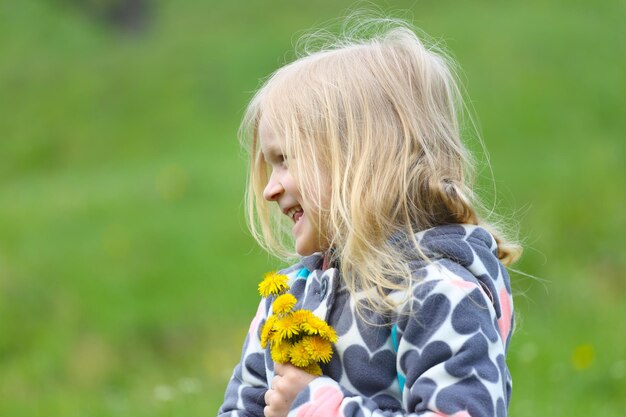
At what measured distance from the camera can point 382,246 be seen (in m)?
2.35

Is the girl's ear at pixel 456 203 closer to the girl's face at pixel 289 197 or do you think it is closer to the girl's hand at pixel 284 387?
the girl's face at pixel 289 197

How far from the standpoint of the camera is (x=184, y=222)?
849 centimetres

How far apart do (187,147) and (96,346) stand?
168 inches

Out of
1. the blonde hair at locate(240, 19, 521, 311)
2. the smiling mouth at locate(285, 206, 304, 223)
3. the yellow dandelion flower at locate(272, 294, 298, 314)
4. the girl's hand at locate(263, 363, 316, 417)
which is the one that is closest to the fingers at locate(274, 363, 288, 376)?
the girl's hand at locate(263, 363, 316, 417)

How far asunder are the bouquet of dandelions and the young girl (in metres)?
0.03

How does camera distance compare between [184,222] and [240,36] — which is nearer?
[184,222]

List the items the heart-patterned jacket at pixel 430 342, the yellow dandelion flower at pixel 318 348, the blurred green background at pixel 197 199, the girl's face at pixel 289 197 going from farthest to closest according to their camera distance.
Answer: the blurred green background at pixel 197 199 → the girl's face at pixel 289 197 → the yellow dandelion flower at pixel 318 348 → the heart-patterned jacket at pixel 430 342

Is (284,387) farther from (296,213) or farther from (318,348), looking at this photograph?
(296,213)

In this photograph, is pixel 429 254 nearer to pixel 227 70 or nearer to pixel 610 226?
pixel 610 226

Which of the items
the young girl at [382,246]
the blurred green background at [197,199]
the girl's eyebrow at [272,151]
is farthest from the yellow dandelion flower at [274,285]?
the blurred green background at [197,199]

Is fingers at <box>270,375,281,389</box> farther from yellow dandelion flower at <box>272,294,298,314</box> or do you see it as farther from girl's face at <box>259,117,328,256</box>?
girl's face at <box>259,117,328,256</box>

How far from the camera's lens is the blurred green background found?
632 centimetres

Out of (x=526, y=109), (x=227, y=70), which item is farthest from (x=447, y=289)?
(x=227, y=70)

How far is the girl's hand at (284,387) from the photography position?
2.31 m
